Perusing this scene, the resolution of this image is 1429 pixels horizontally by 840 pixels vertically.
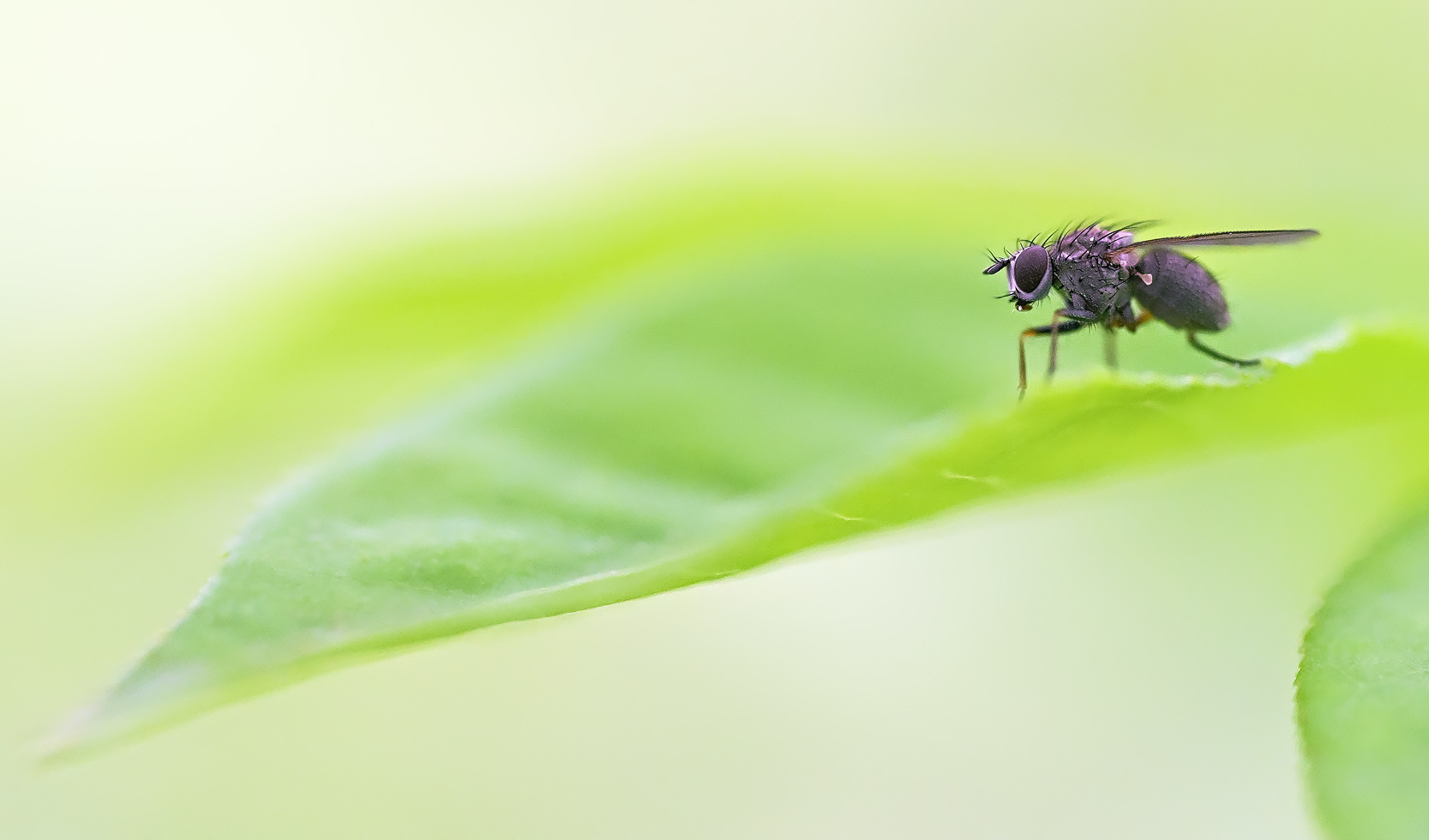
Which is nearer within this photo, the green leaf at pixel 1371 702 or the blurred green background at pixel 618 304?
the green leaf at pixel 1371 702

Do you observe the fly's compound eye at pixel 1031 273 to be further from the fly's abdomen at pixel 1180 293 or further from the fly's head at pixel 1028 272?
the fly's abdomen at pixel 1180 293

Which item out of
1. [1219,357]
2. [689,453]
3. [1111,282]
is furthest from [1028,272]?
[689,453]

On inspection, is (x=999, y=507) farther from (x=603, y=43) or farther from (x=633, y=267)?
(x=603, y=43)

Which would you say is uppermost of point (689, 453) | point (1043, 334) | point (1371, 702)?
point (1043, 334)

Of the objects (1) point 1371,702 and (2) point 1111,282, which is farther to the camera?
(2) point 1111,282

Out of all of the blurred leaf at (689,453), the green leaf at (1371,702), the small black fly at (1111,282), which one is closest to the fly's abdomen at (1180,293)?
the small black fly at (1111,282)

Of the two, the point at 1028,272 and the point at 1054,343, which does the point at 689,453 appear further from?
the point at 1028,272

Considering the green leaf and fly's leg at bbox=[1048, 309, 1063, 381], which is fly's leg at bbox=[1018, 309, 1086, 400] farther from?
the green leaf
